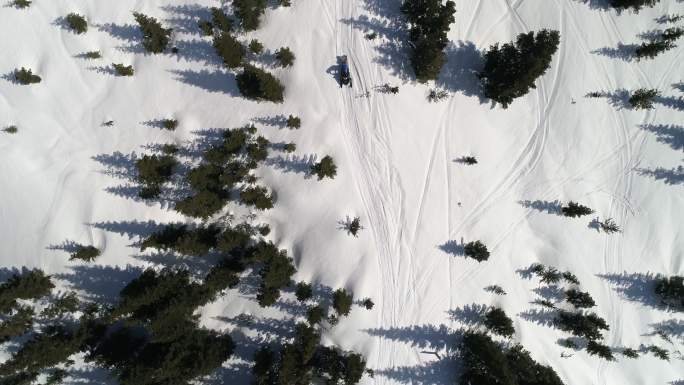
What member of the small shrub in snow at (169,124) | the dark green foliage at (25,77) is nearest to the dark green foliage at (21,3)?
the dark green foliage at (25,77)

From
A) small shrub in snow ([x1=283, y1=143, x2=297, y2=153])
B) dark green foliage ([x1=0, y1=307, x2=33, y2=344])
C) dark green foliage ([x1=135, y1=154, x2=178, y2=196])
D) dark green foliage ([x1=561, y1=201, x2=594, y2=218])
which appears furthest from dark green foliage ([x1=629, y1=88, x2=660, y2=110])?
dark green foliage ([x1=0, y1=307, x2=33, y2=344])

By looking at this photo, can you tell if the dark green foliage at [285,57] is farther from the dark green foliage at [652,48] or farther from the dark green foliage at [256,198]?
the dark green foliage at [652,48]

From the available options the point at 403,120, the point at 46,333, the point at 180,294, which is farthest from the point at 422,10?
the point at 46,333

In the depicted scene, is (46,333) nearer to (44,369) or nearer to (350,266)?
(44,369)

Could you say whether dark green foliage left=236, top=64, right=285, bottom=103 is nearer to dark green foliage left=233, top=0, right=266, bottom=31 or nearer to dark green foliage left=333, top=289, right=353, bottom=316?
dark green foliage left=233, top=0, right=266, bottom=31

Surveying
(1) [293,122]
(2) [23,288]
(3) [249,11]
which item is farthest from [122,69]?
(2) [23,288]

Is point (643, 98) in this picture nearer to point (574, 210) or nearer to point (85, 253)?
point (574, 210)

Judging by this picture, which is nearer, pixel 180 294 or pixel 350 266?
pixel 180 294
